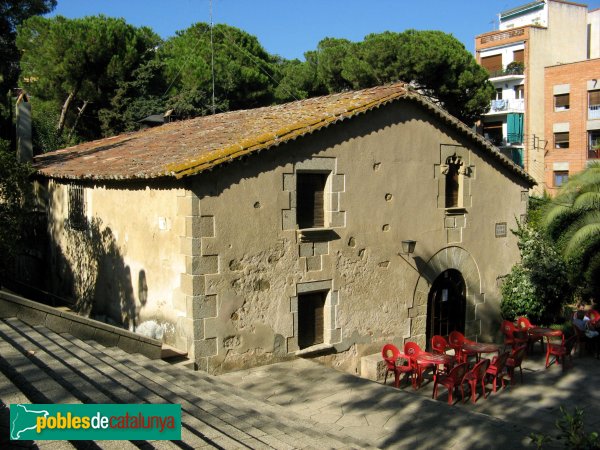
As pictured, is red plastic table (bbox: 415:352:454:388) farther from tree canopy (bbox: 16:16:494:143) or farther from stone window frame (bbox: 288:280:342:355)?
tree canopy (bbox: 16:16:494:143)

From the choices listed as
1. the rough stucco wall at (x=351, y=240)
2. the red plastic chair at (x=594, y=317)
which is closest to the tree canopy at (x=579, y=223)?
the rough stucco wall at (x=351, y=240)

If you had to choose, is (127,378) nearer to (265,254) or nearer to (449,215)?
(265,254)

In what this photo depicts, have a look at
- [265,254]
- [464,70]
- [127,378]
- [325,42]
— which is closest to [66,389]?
[127,378]

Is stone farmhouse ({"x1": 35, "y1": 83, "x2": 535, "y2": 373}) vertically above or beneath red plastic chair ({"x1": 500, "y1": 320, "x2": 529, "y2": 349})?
above

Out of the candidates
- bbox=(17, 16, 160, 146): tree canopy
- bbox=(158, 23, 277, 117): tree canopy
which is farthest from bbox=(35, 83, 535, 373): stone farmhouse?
bbox=(158, 23, 277, 117): tree canopy

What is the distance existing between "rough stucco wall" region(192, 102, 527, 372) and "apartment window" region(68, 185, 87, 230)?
457cm

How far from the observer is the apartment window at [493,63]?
Result: 37056mm

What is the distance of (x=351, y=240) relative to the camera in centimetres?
1120

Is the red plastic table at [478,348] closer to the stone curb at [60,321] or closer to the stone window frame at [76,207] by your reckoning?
the stone curb at [60,321]

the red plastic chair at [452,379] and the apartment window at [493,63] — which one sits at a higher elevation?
the apartment window at [493,63]

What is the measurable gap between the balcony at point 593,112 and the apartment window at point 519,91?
4414mm

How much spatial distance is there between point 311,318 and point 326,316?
0.99 ft

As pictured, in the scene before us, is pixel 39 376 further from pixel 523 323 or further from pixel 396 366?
Answer: pixel 523 323

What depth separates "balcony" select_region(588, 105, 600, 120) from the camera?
31.7 meters
